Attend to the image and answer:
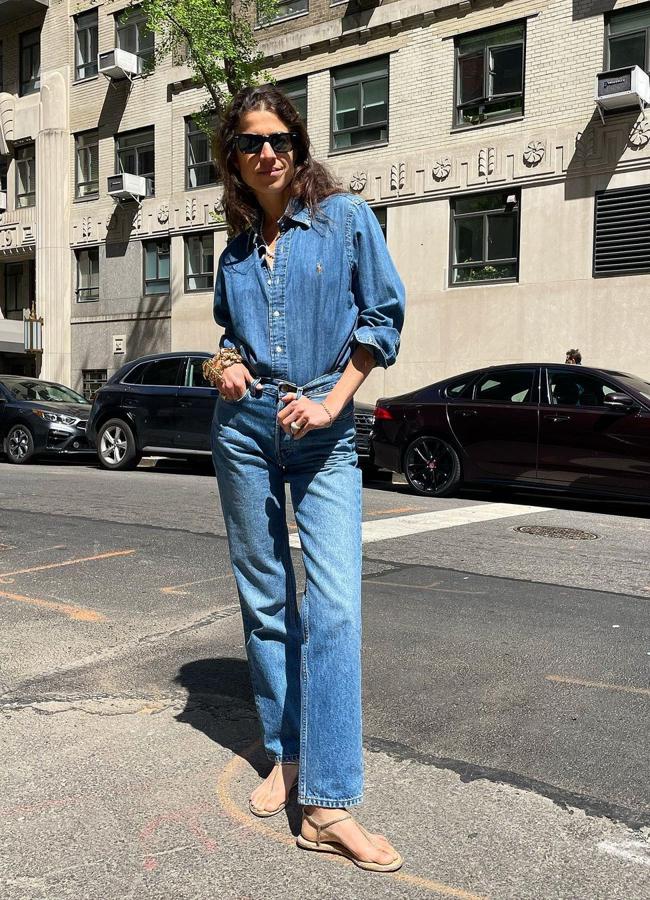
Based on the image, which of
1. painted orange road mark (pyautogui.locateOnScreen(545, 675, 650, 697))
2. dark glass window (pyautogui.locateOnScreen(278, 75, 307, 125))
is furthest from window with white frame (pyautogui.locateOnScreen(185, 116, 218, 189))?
painted orange road mark (pyautogui.locateOnScreen(545, 675, 650, 697))

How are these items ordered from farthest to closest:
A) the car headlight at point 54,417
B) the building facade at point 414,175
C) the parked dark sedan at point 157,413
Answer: the building facade at point 414,175 < the car headlight at point 54,417 < the parked dark sedan at point 157,413

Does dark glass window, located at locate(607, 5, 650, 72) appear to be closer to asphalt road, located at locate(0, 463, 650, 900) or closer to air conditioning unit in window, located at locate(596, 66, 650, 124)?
air conditioning unit in window, located at locate(596, 66, 650, 124)

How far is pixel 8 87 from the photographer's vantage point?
29.3 m

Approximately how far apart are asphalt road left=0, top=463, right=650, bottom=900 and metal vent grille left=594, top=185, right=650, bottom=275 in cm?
A: 1175

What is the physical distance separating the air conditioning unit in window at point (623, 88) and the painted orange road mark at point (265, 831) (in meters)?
15.9

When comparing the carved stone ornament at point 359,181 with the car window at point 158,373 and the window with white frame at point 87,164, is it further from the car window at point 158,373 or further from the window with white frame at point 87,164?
the window with white frame at point 87,164

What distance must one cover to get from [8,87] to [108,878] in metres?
31.1

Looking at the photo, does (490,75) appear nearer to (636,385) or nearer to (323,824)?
(636,385)

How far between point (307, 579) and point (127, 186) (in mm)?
24100

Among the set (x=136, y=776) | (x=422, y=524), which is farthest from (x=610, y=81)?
(x=136, y=776)

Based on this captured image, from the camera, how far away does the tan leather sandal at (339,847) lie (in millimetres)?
2340

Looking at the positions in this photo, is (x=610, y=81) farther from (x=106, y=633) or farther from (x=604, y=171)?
(x=106, y=633)

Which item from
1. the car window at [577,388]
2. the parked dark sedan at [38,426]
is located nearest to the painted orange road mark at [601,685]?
the car window at [577,388]

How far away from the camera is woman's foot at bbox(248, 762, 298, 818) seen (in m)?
2.63
